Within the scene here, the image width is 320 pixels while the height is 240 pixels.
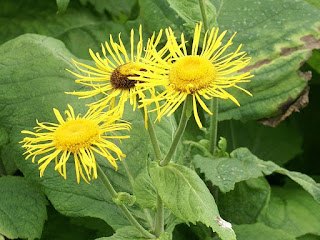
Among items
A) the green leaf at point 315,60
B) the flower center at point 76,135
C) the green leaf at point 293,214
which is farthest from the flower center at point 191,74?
the green leaf at point 315,60

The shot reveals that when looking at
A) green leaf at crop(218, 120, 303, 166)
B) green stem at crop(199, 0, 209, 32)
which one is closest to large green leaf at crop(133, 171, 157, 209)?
green stem at crop(199, 0, 209, 32)

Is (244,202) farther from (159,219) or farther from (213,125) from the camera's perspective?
(159,219)

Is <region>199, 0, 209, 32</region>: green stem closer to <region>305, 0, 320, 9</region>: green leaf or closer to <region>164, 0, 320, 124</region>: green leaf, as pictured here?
<region>164, 0, 320, 124</region>: green leaf

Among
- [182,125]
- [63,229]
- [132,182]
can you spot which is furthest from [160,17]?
[182,125]

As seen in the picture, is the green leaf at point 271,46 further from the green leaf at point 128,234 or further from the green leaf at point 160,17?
the green leaf at point 128,234

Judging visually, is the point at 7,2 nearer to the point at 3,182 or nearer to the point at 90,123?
the point at 3,182

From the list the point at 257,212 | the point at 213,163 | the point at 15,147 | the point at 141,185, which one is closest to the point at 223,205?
the point at 257,212
